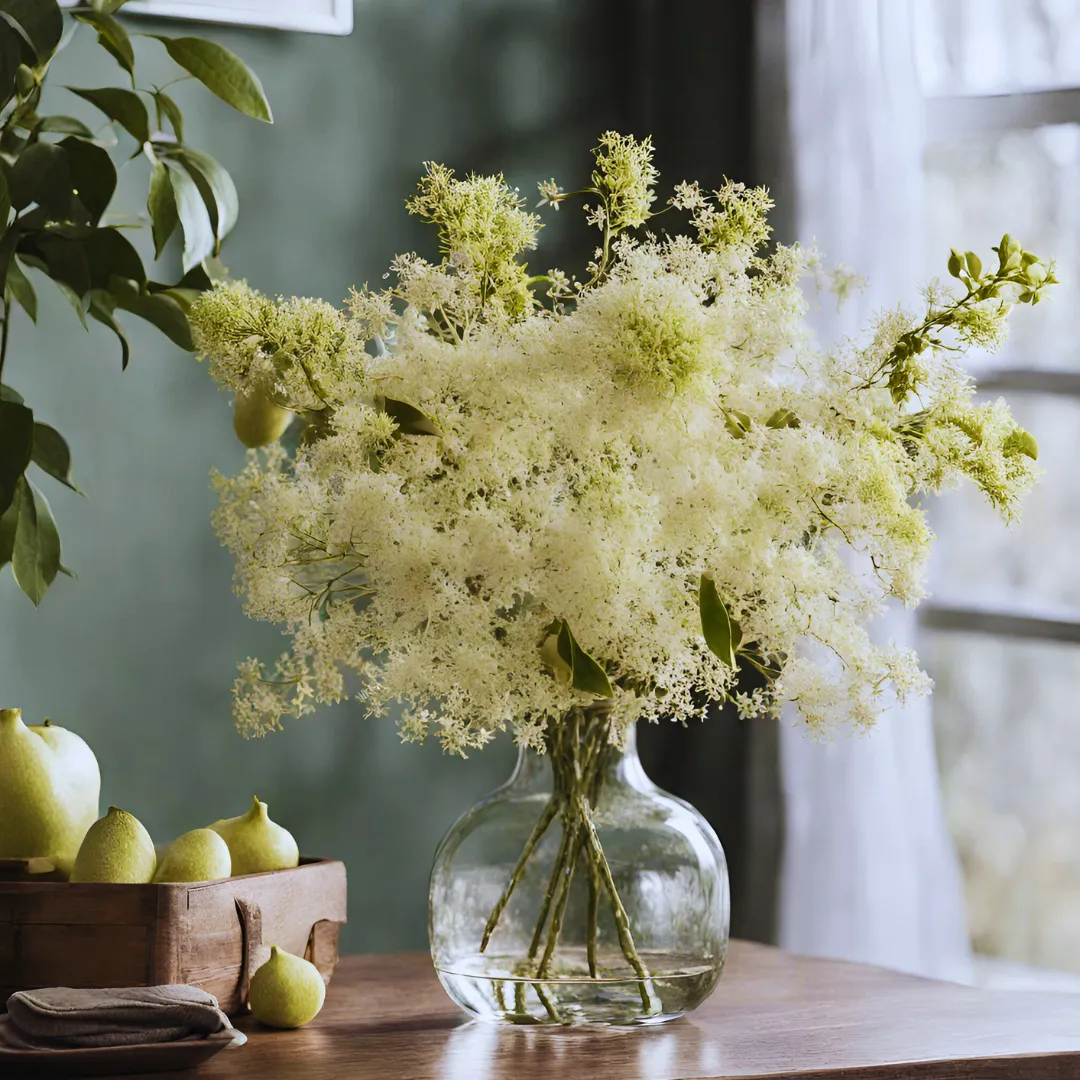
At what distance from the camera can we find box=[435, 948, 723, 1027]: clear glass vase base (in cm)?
106

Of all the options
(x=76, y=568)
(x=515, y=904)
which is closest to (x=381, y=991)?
(x=515, y=904)

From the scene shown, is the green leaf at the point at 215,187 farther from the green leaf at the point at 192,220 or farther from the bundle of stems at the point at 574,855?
the bundle of stems at the point at 574,855

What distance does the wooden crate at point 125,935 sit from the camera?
1.06 m

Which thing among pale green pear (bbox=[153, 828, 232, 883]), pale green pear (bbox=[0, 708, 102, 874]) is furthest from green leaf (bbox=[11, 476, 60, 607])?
pale green pear (bbox=[153, 828, 232, 883])

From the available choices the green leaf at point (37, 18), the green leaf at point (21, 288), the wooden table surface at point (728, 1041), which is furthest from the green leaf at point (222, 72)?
the wooden table surface at point (728, 1041)

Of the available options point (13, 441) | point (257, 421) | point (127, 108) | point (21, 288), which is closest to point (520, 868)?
point (257, 421)

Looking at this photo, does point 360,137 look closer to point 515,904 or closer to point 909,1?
point 909,1

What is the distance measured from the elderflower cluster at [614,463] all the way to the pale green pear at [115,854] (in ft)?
0.70

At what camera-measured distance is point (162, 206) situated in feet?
4.26

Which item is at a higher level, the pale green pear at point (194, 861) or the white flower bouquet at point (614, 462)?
the white flower bouquet at point (614, 462)

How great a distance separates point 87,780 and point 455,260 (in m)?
0.54

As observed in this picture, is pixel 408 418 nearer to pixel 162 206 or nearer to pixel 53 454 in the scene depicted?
pixel 162 206

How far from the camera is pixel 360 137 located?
6.81 feet

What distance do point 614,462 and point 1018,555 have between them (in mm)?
1074
